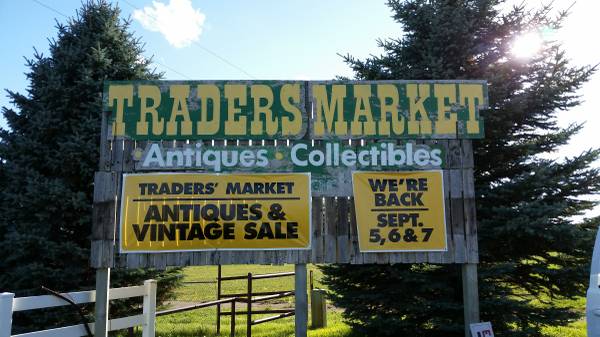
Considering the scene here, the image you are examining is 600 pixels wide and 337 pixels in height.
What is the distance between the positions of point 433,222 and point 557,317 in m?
3.62

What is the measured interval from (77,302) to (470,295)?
5.73 metres

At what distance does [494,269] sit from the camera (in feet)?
27.4

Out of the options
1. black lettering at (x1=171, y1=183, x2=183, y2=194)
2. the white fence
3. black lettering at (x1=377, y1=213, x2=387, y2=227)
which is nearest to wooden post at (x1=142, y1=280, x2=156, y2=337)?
the white fence

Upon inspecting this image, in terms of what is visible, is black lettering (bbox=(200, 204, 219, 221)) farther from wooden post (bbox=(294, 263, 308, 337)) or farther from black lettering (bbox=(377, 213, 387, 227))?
black lettering (bbox=(377, 213, 387, 227))

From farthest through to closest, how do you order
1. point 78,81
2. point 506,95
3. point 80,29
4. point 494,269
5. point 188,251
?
point 80,29, point 78,81, point 506,95, point 494,269, point 188,251

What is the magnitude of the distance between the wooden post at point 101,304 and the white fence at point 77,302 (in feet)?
0.86

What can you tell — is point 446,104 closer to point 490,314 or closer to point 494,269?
point 494,269

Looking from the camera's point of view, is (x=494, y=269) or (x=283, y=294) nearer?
(x=494, y=269)

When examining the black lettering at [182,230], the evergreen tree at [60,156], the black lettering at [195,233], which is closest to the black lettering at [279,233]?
the black lettering at [195,233]

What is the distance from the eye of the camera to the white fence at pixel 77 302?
18.3ft

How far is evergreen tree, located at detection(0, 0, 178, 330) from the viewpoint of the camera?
9.42 metres

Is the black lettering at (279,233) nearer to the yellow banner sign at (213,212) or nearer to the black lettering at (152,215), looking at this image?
the yellow banner sign at (213,212)

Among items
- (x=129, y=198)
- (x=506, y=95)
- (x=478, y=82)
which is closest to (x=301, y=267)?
(x=129, y=198)

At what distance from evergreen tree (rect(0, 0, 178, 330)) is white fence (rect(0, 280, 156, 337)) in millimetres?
2260
